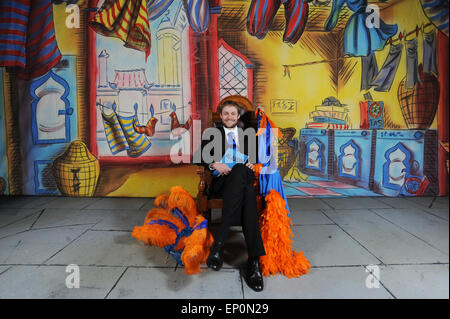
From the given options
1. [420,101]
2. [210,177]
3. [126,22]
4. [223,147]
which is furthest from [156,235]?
[420,101]

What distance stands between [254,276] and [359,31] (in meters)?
3.41

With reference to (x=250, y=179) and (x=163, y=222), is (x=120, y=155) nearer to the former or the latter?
(x=163, y=222)

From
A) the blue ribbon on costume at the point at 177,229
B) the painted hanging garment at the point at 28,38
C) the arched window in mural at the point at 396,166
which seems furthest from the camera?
the arched window in mural at the point at 396,166

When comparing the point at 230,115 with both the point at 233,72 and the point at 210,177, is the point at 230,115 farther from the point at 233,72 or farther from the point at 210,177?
the point at 233,72

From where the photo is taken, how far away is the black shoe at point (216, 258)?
63.3 inches

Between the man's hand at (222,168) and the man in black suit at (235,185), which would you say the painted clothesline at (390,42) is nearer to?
the man in black suit at (235,185)

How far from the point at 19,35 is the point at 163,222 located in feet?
10.8

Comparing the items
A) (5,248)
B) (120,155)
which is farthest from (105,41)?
(5,248)

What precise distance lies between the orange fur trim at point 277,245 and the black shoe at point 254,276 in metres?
0.08

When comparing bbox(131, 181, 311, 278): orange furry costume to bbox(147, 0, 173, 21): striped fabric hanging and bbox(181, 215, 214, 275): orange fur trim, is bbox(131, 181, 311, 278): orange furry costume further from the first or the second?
bbox(147, 0, 173, 21): striped fabric hanging

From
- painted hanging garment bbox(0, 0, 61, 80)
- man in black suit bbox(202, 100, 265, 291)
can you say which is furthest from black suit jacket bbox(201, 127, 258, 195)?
painted hanging garment bbox(0, 0, 61, 80)

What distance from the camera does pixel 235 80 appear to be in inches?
138

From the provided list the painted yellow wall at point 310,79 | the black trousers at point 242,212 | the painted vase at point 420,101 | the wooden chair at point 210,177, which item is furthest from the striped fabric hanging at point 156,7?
the painted vase at point 420,101

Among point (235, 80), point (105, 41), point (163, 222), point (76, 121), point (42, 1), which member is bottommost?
point (163, 222)
